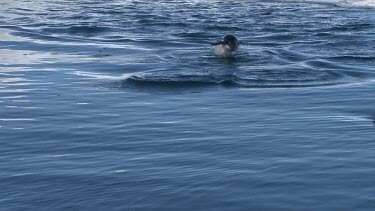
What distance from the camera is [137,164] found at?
10.4 meters

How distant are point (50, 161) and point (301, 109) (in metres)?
4.22

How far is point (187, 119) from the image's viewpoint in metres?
12.9

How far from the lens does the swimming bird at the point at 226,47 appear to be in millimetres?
19047

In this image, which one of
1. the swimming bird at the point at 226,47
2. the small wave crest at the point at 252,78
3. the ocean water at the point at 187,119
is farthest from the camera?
the swimming bird at the point at 226,47

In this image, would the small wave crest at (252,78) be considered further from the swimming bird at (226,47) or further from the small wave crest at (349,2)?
the small wave crest at (349,2)

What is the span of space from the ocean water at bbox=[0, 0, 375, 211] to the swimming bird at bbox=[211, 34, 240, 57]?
202 mm

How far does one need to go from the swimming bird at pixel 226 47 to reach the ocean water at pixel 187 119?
0.20 meters

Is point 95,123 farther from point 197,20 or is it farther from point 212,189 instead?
point 197,20

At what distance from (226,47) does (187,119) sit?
652 centimetres

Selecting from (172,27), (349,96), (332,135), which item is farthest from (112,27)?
(332,135)

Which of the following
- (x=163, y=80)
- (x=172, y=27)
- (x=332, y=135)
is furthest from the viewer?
(x=172, y=27)

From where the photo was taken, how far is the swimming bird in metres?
19.0

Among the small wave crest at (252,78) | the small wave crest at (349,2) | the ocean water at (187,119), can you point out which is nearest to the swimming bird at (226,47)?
the ocean water at (187,119)

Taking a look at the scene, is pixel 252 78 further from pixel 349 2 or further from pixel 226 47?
pixel 349 2
